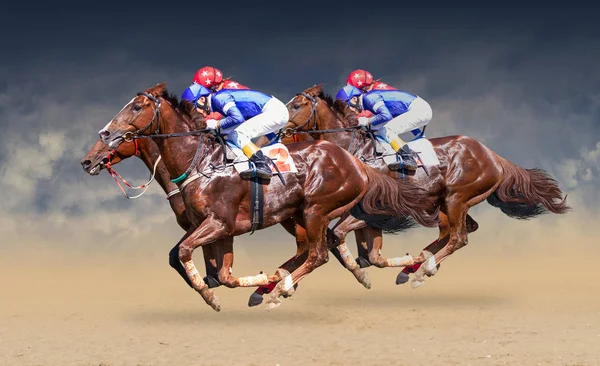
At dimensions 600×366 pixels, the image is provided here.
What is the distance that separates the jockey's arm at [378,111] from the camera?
14.6 m

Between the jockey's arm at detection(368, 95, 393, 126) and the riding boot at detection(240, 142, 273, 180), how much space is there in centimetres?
223

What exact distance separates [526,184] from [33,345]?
→ 23.5 ft

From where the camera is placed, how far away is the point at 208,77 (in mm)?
13797

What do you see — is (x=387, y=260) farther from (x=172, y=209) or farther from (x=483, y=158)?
(x=172, y=209)

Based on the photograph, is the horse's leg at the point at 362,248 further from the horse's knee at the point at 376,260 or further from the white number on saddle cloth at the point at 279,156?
the white number on saddle cloth at the point at 279,156

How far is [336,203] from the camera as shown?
13594mm

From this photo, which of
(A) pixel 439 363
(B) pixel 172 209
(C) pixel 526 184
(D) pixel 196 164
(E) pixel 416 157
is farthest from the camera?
(C) pixel 526 184

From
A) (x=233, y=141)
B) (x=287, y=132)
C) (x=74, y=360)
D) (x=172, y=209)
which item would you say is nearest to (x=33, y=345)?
(x=74, y=360)

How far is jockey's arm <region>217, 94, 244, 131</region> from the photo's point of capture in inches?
505

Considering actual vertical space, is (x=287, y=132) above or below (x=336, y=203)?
above

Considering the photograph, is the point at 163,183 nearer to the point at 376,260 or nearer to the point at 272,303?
the point at 272,303

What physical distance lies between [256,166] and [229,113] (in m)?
0.67

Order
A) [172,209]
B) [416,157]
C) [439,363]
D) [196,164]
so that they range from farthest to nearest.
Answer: [416,157] → [172,209] → [196,164] → [439,363]

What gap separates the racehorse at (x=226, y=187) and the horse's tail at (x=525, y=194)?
284cm
